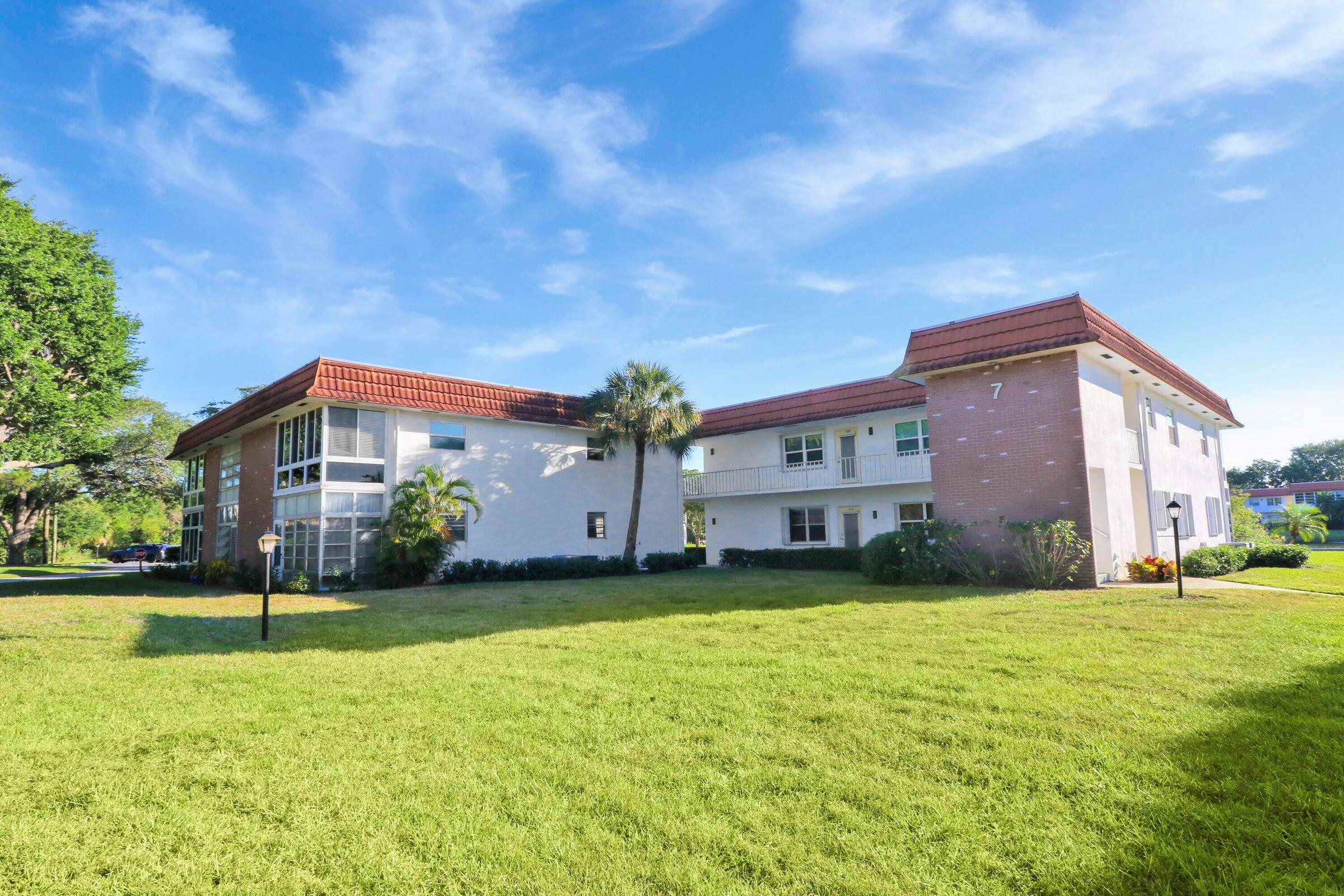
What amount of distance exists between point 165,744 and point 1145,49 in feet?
50.5

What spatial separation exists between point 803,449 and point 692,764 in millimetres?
22262

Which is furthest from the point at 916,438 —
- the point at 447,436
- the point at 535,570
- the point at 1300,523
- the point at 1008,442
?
the point at 1300,523

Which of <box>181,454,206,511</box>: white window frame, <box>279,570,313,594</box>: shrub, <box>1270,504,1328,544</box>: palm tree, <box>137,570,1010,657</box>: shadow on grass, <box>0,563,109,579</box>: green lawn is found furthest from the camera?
<box>1270,504,1328,544</box>: palm tree

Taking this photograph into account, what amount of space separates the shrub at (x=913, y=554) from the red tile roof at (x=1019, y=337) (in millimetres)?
3860

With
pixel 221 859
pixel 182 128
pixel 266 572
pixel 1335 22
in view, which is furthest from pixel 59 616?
pixel 1335 22

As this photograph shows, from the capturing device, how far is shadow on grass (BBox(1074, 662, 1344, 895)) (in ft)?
9.25

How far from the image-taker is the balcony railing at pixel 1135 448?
695 inches

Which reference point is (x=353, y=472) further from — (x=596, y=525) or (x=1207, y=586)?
(x=1207, y=586)

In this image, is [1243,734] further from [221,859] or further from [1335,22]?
[1335,22]

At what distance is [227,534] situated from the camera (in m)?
24.9

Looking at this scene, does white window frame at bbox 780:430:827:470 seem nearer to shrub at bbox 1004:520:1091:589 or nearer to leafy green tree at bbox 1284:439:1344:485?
shrub at bbox 1004:520:1091:589

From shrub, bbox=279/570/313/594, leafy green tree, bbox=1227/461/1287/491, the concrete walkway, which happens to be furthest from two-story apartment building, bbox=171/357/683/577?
leafy green tree, bbox=1227/461/1287/491

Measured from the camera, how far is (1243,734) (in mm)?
4512

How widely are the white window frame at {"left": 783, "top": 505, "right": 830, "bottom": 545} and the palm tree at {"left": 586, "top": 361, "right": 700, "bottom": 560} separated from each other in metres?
5.26
